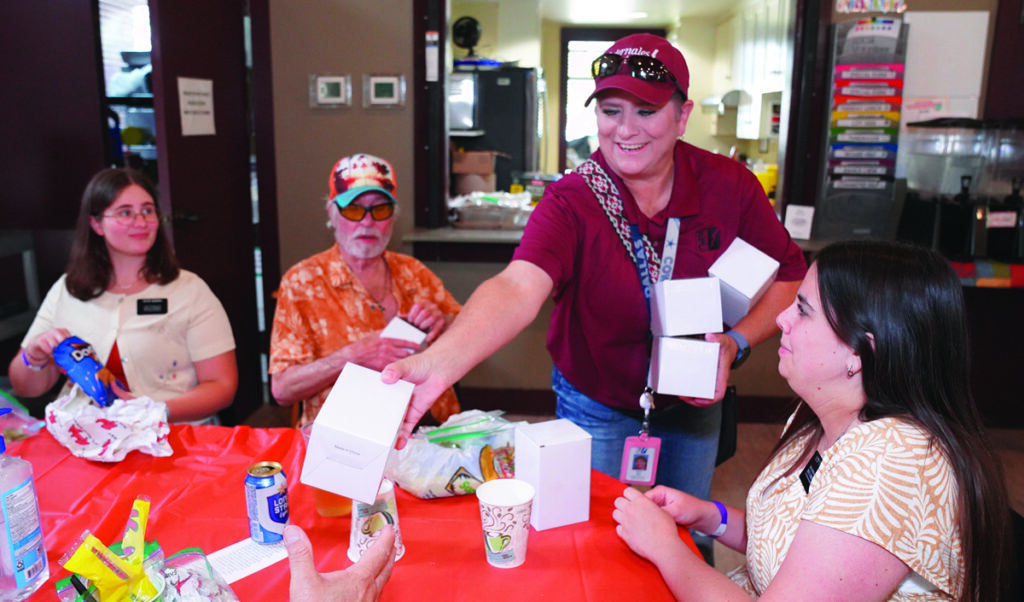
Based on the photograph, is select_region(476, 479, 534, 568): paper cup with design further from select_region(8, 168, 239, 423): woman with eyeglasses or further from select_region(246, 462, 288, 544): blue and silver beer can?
select_region(8, 168, 239, 423): woman with eyeglasses

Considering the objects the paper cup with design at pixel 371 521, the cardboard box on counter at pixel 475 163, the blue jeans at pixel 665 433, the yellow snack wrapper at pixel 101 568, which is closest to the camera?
the yellow snack wrapper at pixel 101 568

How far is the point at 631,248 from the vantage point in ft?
5.36

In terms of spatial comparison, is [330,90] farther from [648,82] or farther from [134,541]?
[134,541]

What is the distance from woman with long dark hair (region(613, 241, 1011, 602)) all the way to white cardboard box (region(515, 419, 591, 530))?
0.13 meters

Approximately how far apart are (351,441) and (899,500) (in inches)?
29.0

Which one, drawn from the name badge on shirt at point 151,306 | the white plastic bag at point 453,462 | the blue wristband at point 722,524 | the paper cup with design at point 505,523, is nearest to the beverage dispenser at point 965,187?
the blue wristband at point 722,524

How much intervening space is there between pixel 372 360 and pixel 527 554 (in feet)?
2.88

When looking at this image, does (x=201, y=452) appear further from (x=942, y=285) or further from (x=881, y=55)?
(x=881, y=55)

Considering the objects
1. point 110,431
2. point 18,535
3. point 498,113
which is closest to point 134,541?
point 18,535

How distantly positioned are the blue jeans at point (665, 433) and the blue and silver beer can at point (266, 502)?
0.81m

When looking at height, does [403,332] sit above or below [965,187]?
below

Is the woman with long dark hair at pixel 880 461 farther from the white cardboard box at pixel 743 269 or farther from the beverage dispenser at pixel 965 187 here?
the beverage dispenser at pixel 965 187

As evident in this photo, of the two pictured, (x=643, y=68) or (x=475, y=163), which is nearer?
(x=643, y=68)

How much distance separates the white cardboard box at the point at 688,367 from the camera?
147 cm
